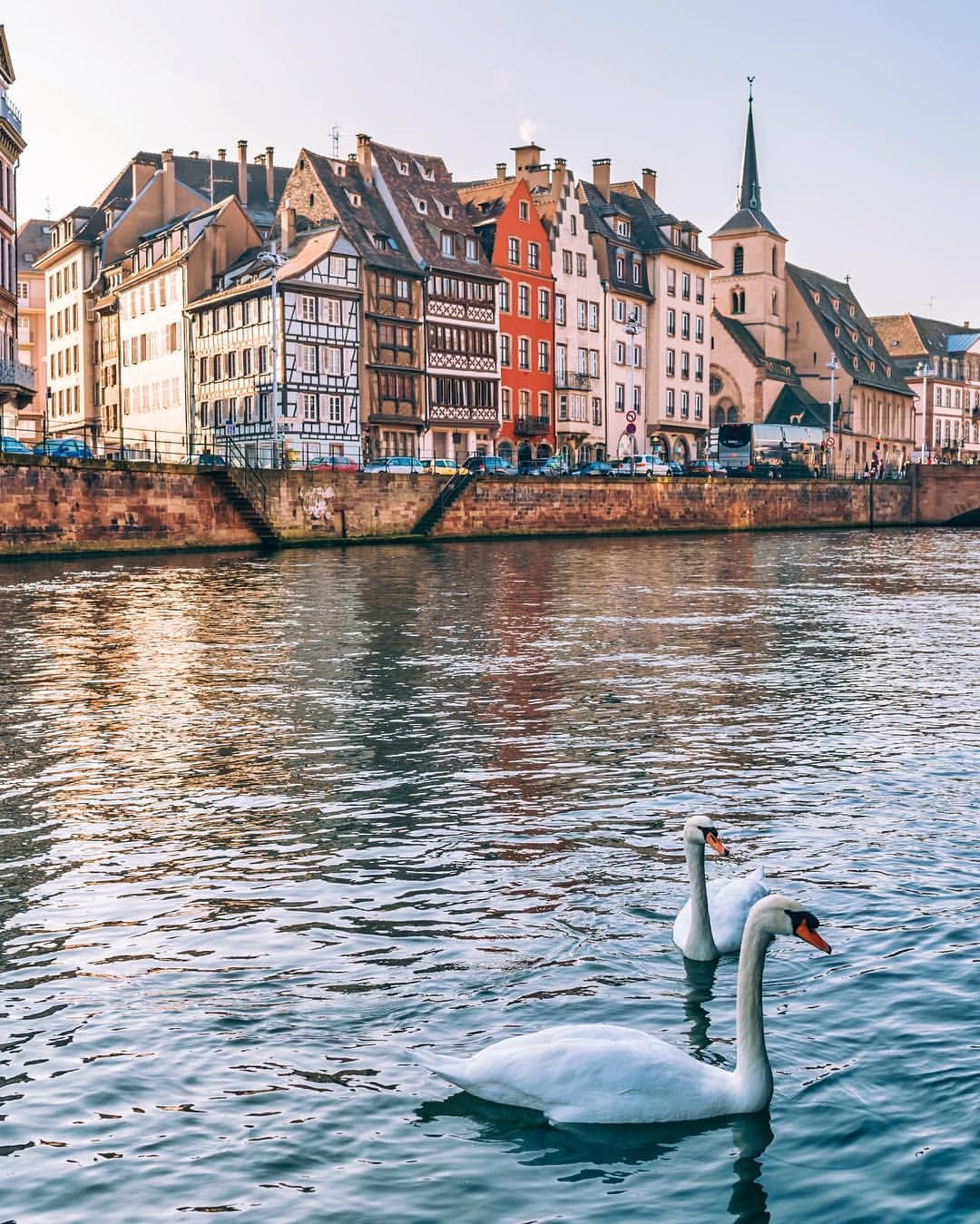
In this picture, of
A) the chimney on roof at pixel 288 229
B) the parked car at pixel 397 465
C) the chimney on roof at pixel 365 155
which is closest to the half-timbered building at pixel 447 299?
the chimney on roof at pixel 365 155

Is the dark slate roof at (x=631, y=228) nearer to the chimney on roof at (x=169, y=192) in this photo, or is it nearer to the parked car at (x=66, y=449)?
the chimney on roof at (x=169, y=192)

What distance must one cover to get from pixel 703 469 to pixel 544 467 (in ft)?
32.0

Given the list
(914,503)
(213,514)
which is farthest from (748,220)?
(213,514)

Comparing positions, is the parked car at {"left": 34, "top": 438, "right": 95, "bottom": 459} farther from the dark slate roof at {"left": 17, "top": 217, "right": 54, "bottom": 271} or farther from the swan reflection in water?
the dark slate roof at {"left": 17, "top": 217, "right": 54, "bottom": 271}

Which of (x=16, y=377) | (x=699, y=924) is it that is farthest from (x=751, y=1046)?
(x=16, y=377)

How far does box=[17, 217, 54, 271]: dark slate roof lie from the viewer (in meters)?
107

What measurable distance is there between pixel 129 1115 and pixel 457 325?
73586 millimetres

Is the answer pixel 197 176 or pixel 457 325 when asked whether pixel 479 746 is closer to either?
pixel 457 325

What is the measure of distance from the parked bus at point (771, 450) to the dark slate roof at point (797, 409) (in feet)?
21.7

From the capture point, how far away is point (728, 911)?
875 centimetres

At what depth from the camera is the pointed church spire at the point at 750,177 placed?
12144cm

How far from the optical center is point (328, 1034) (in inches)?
293

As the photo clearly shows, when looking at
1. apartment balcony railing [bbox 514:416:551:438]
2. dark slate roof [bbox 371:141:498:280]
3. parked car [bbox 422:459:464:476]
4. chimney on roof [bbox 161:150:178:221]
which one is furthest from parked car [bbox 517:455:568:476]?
chimney on roof [bbox 161:150:178:221]

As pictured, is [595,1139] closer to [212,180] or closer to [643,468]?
[643,468]
